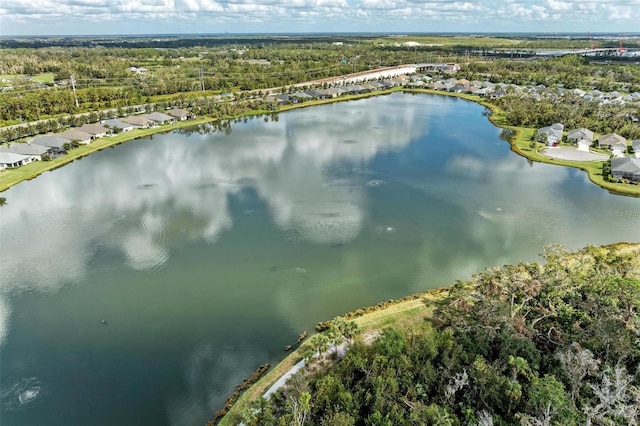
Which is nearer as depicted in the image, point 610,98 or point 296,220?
point 296,220

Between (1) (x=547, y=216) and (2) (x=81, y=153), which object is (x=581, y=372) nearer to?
(1) (x=547, y=216)

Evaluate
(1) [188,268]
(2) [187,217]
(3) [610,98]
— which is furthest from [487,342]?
(3) [610,98]

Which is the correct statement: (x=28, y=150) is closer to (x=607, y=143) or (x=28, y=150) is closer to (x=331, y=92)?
(x=331, y=92)

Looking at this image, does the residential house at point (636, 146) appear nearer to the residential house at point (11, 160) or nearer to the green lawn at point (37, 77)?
the residential house at point (11, 160)

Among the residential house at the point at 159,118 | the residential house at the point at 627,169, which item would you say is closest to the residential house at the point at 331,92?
the residential house at the point at 159,118

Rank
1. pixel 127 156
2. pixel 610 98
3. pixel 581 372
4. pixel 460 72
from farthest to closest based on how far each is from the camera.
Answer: pixel 460 72
pixel 610 98
pixel 127 156
pixel 581 372

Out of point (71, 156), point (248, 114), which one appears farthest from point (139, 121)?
point (248, 114)
